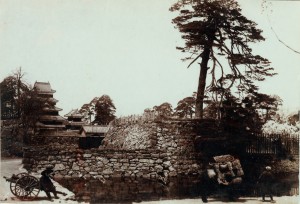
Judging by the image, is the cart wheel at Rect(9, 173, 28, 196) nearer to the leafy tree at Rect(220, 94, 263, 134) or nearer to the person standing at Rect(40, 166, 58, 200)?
the person standing at Rect(40, 166, 58, 200)

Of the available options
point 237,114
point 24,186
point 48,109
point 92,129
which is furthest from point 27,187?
point 92,129

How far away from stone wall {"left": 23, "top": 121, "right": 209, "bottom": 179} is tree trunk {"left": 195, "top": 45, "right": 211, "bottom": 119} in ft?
2.23

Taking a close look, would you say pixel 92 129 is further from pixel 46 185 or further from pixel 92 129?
pixel 46 185

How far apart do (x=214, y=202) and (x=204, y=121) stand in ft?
12.2

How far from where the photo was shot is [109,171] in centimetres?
1395

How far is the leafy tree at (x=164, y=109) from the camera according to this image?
1511cm

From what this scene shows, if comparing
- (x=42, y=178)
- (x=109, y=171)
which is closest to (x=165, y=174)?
(x=109, y=171)

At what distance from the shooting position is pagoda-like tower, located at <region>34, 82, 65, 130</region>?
15.9m

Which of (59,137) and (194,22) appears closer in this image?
(194,22)

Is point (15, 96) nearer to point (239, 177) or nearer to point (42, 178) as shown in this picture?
point (42, 178)

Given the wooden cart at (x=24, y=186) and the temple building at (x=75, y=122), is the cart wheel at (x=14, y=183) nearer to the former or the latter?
the wooden cart at (x=24, y=186)

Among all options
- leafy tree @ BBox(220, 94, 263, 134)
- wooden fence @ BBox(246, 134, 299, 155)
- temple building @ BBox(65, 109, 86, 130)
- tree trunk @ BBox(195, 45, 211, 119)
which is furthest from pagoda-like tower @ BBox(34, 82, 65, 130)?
wooden fence @ BBox(246, 134, 299, 155)

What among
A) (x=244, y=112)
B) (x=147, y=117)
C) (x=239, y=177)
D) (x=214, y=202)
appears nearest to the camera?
(x=214, y=202)

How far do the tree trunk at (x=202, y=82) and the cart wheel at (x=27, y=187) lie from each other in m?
6.89
